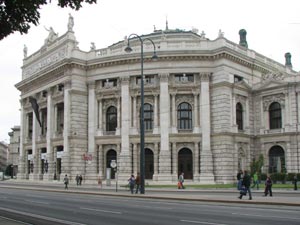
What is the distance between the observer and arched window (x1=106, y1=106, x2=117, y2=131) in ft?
192

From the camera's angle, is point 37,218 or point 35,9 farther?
point 37,218

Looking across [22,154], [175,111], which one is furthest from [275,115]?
[22,154]

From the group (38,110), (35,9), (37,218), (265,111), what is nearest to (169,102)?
(265,111)

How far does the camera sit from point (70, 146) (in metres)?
57.8

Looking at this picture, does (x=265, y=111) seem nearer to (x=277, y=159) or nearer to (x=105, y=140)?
(x=277, y=159)

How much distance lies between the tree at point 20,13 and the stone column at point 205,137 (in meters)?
42.6

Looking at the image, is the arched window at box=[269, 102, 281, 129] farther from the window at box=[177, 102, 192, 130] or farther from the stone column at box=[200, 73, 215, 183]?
the window at box=[177, 102, 192, 130]

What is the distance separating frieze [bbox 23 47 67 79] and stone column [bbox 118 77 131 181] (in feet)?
34.8

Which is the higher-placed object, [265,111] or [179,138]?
[265,111]

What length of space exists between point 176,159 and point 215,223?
38.6 m

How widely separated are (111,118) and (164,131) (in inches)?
343

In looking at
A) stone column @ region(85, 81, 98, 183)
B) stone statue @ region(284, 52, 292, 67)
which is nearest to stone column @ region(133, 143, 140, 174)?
stone column @ region(85, 81, 98, 183)

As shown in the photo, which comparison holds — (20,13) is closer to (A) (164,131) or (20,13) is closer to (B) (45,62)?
(A) (164,131)

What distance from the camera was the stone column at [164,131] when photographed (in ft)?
172
